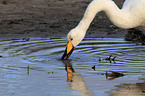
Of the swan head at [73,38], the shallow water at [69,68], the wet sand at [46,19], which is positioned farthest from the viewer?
the wet sand at [46,19]

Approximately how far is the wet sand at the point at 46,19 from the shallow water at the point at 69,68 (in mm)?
1315

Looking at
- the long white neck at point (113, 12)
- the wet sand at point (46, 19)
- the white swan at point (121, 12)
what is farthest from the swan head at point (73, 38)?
the wet sand at point (46, 19)

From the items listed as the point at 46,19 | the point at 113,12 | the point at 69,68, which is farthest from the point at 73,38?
the point at 46,19

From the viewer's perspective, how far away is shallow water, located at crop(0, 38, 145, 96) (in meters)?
5.97

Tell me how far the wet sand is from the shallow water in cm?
132

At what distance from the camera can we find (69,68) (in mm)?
7609

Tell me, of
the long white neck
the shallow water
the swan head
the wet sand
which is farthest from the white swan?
the wet sand

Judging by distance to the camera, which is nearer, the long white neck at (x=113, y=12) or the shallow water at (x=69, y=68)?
the shallow water at (x=69, y=68)

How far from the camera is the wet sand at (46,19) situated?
1201 centimetres

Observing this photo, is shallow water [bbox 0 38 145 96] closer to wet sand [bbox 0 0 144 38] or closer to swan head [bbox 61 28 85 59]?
swan head [bbox 61 28 85 59]

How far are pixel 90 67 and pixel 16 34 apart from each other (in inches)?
191

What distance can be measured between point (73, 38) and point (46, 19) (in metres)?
5.26

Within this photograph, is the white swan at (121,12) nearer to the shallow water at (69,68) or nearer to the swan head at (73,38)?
the swan head at (73,38)

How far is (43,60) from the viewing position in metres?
8.26
